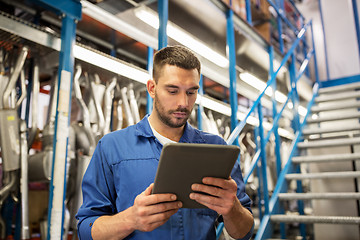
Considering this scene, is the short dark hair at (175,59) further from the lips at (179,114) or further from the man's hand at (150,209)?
the man's hand at (150,209)

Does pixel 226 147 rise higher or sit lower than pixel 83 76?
lower

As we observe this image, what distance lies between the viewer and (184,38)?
3607 mm

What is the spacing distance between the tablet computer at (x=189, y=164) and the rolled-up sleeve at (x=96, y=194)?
34 cm

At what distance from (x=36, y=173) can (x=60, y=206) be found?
636 millimetres

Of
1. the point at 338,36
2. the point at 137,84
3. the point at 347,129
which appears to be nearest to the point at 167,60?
the point at 137,84

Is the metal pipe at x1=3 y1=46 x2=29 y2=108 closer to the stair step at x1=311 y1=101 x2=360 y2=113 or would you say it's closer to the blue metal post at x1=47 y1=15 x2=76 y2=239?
the blue metal post at x1=47 y1=15 x2=76 y2=239

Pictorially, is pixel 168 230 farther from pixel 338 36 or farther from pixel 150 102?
pixel 338 36

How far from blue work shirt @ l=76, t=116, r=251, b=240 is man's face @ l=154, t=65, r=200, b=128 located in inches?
4.5

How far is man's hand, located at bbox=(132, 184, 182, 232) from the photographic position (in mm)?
1006

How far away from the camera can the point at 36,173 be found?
2.45 metres

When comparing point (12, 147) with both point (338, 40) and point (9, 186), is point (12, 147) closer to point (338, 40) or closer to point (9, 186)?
point (9, 186)

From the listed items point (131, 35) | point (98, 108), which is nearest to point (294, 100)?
point (131, 35)

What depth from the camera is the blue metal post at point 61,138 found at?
1.93 meters

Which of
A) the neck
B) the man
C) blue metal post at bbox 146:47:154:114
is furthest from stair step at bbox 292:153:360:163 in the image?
the neck
